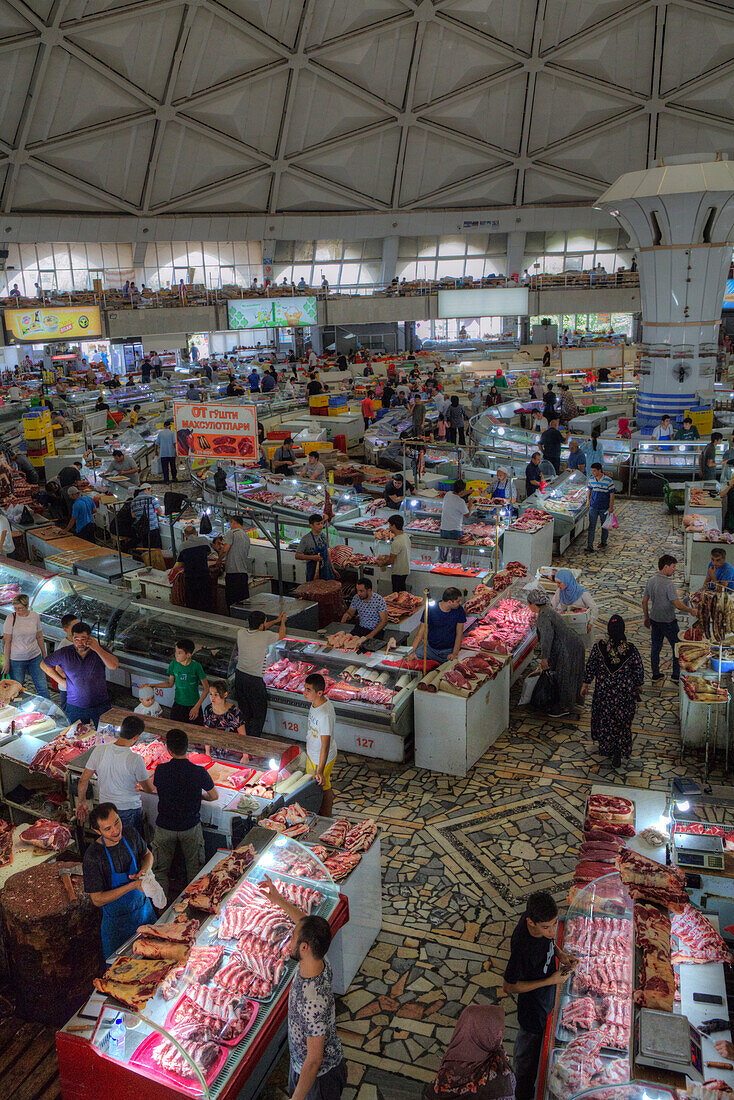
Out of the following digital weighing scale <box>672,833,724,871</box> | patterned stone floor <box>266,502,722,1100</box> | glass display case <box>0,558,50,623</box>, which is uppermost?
glass display case <box>0,558,50,623</box>

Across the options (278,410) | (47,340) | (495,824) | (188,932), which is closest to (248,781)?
(188,932)

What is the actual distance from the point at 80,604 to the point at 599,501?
735 centimetres

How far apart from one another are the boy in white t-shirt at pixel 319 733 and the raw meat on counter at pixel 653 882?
76.2 inches

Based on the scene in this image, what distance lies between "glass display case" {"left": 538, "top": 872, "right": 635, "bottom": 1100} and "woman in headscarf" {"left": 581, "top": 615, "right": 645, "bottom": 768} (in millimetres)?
2356

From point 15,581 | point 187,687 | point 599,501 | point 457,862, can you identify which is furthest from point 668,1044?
point 599,501

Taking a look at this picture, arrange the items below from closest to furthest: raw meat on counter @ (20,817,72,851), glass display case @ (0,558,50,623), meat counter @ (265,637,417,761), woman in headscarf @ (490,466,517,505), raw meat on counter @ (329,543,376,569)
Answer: raw meat on counter @ (20,817,72,851), meat counter @ (265,637,417,761), glass display case @ (0,558,50,623), raw meat on counter @ (329,543,376,569), woman in headscarf @ (490,466,517,505)

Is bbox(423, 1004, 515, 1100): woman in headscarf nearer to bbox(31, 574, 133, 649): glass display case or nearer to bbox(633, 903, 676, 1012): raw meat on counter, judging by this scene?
bbox(633, 903, 676, 1012): raw meat on counter

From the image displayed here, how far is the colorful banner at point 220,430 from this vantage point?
9.43 m

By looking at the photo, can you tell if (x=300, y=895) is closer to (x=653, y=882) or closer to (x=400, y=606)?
(x=653, y=882)

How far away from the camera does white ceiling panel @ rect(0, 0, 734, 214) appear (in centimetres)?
2850

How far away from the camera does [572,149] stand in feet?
112

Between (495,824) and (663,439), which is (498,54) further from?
(495,824)

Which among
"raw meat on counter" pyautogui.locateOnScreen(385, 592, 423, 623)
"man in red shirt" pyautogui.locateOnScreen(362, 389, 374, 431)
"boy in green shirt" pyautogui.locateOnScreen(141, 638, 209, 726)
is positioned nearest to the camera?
"boy in green shirt" pyautogui.locateOnScreen(141, 638, 209, 726)

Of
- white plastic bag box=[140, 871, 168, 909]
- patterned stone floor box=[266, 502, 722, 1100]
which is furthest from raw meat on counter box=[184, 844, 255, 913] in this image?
patterned stone floor box=[266, 502, 722, 1100]
